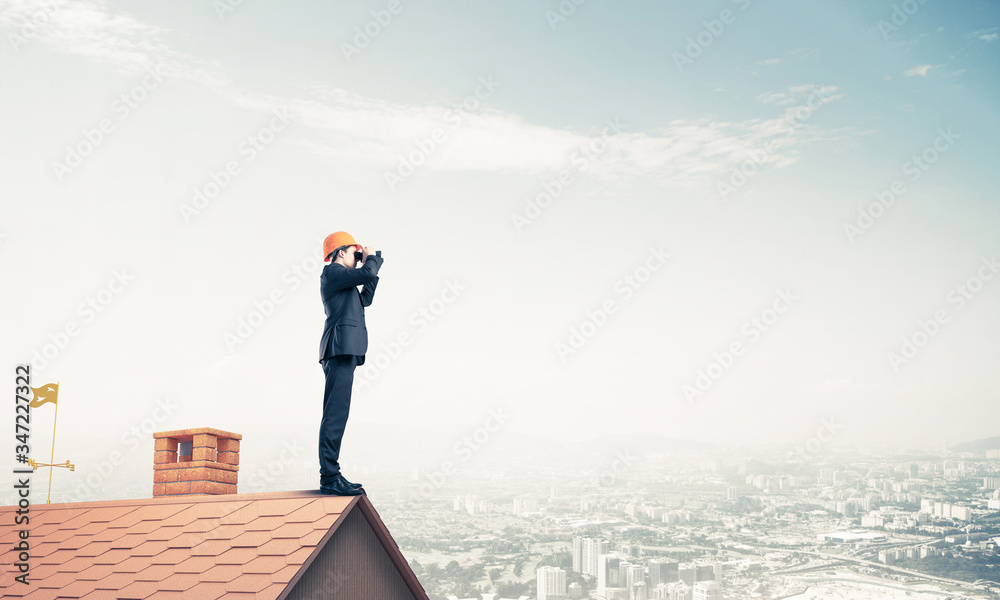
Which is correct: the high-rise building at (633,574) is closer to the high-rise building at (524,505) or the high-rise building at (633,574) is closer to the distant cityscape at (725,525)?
the distant cityscape at (725,525)

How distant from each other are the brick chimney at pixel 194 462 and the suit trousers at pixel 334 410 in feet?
7.62

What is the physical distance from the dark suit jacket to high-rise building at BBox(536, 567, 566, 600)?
4525cm

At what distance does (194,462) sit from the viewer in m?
8.60

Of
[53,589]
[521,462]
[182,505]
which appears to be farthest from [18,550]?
[521,462]

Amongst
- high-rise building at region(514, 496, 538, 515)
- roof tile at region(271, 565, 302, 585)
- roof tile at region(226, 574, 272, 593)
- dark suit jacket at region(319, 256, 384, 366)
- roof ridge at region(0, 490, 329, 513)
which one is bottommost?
high-rise building at region(514, 496, 538, 515)

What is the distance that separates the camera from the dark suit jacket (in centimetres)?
720

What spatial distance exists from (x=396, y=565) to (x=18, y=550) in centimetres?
399

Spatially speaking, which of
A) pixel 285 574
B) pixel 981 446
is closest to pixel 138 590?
pixel 285 574

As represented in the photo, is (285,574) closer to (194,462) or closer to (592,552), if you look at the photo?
(194,462)

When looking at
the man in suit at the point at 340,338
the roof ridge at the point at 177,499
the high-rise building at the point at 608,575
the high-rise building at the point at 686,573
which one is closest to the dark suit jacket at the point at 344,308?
the man in suit at the point at 340,338

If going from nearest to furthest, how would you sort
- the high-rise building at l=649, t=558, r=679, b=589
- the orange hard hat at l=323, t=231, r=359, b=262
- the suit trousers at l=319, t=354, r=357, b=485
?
the suit trousers at l=319, t=354, r=357, b=485
the orange hard hat at l=323, t=231, r=359, b=262
the high-rise building at l=649, t=558, r=679, b=589

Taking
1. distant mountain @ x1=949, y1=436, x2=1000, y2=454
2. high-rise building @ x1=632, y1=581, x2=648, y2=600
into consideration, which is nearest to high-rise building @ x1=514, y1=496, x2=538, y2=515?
high-rise building @ x1=632, y1=581, x2=648, y2=600

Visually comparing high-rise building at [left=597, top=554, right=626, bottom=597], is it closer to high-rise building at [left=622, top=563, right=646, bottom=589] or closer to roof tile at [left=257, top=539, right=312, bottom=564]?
high-rise building at [left=622, top=563, right=646, bottom=589]

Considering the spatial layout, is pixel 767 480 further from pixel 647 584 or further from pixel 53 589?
pixel 53 589
